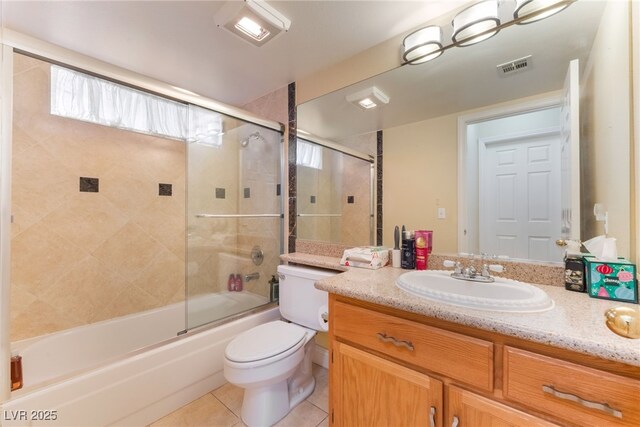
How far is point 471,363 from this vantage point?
0.73m

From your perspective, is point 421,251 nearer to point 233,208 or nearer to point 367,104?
point 367,104

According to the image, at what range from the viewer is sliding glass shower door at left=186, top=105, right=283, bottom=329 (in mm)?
1972

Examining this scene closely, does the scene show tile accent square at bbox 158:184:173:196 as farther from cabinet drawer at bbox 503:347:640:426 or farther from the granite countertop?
cabinet drawer at bbox 503:347:640:426

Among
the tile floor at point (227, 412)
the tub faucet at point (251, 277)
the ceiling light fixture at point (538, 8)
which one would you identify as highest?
the ceiling light fixture at point (538, 8)

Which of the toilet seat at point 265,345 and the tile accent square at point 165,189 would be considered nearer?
the toilet seat at point 265,345

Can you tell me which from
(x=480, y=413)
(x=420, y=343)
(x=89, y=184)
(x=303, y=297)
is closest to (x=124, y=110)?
(x=89, y=184)

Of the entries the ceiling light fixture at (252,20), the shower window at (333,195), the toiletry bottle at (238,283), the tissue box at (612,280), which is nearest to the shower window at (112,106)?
the ceiling light fixture at (252,20)

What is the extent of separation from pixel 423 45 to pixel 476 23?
0.25 metres

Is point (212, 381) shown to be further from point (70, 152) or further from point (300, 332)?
point (70, 152)

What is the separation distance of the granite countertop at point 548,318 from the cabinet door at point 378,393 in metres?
0.23

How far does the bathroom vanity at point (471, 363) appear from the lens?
58 centimetres

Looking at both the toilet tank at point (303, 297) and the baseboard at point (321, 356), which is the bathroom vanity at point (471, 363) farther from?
the baseboard at point (321, 356)

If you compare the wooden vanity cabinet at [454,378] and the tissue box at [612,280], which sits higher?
the tissue box at [612,280]

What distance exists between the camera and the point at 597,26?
100 cm
